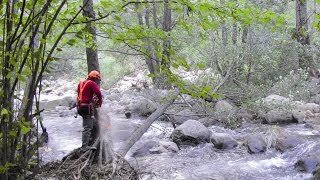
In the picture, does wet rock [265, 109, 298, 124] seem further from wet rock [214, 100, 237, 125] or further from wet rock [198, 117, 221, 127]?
wet rock [198, 117, 221, 127]

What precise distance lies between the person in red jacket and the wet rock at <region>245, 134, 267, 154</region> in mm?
4229

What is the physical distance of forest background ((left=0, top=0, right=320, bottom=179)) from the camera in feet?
8.26

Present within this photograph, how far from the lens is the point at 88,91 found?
20.4ft

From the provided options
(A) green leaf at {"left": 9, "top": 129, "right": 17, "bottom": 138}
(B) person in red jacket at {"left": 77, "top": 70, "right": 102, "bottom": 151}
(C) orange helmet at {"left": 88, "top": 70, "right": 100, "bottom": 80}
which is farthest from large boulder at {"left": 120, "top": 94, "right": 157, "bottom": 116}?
(A) green leaf at {"left": 9, "top": 129, "right": 17, "bottom": 138}

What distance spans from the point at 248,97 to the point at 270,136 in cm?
323

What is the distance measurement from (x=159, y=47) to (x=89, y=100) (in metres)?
2.91

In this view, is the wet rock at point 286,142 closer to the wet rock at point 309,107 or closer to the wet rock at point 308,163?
the wet rock at point 308,163

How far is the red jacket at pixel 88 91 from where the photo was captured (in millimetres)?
6134

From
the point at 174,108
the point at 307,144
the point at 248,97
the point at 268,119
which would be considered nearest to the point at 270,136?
the point at 307,144

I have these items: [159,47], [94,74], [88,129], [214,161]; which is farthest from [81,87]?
[214,161]

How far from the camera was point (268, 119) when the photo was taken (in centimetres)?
1123

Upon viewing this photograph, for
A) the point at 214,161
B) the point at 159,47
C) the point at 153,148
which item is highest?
the point at 159,47

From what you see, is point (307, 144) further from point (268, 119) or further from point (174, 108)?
point (174, 108)

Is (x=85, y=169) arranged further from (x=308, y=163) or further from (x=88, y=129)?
(x=308, y=163)
